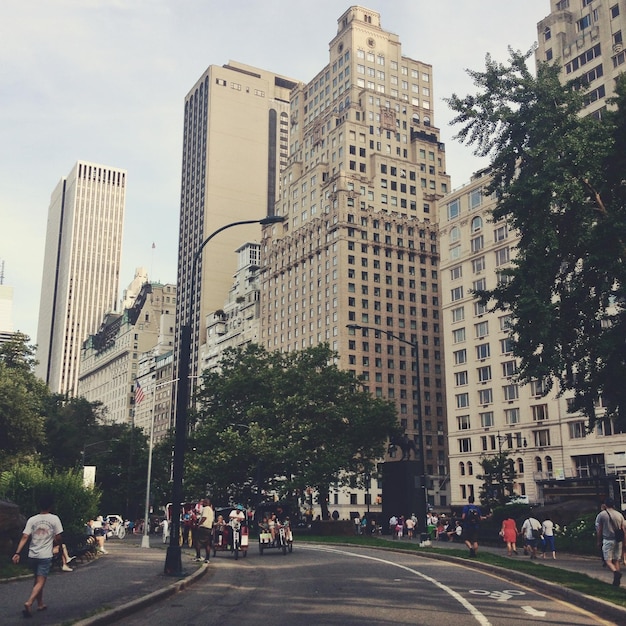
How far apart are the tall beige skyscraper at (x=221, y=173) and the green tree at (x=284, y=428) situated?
108 m

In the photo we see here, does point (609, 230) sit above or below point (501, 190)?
below

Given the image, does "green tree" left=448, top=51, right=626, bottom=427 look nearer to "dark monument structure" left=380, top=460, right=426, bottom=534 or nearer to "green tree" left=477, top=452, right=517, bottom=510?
"dark monument structure" left=380, top=460, right=426, bottom=534

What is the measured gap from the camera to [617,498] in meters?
68.9

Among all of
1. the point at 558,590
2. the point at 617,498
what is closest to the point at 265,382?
the point at 617,498

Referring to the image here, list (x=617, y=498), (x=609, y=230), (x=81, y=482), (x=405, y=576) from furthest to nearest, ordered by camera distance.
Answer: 1. (x=617, y=498)
2. (x=81, y=482)
3. (x=609, y=230)
4. (x=405, y=576)

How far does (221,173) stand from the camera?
598 ft

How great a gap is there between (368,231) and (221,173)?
66.3 metres

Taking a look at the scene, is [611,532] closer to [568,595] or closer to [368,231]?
[568,595]

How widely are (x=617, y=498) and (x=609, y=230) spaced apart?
51999mm

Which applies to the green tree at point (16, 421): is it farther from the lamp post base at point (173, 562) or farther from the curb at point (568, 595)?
the curb at point (568, 595)

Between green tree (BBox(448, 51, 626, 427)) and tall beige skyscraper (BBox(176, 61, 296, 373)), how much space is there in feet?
477

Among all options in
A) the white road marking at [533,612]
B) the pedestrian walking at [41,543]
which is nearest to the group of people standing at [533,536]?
the white road marking at [533,612]

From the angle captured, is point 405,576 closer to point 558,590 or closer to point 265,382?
point 558,590

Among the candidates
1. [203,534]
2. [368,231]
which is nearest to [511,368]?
[368,231]
